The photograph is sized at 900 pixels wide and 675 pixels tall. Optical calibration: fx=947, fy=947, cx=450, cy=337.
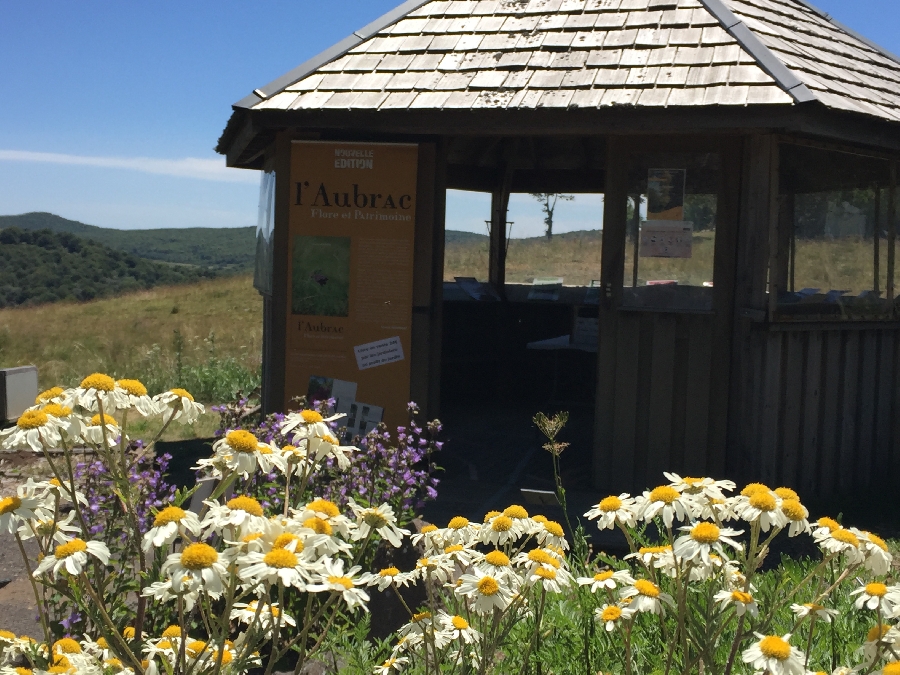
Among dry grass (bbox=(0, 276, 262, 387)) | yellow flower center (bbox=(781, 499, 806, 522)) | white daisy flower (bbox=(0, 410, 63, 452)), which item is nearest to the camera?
white daisy flower (bbox=(0, 410, 63, 452))

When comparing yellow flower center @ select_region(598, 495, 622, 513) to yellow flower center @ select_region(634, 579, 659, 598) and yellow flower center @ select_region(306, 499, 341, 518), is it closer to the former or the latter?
yellow flower center @ select_region(634, 579, 659, 598)

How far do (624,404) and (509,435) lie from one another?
9.36 feet

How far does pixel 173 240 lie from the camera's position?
166 metres

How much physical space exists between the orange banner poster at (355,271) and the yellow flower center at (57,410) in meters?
4.71

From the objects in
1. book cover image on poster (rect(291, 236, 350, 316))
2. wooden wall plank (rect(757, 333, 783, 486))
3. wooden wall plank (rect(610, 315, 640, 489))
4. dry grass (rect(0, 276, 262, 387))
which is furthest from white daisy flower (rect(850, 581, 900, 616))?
dry grass (rect(0, 276, 262, 387))

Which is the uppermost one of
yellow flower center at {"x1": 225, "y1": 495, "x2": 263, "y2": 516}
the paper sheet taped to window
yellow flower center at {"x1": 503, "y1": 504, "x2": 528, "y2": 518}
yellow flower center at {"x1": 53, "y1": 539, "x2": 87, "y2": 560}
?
the paper sheet taped to window

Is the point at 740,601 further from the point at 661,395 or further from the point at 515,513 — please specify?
the point at 661,395

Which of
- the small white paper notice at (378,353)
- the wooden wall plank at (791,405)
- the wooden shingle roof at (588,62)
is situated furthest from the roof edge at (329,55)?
the wooden wall plank at (791,405)

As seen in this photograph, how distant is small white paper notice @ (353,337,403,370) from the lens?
22.8 ft

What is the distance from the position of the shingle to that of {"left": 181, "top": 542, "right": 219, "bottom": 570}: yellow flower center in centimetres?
505

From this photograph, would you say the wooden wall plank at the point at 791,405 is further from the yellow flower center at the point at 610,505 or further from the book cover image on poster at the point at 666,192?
the yellow flower center at the point at 610,505

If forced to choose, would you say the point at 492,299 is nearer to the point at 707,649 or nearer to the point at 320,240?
the point at 320,240

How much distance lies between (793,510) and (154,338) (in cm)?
2028

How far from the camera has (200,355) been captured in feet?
54.1
